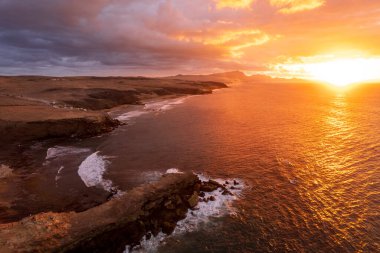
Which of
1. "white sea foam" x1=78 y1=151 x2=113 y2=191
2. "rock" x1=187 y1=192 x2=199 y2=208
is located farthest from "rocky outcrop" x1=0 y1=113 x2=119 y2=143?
"rock" x1=187 y1=192 x2=199 y2=208

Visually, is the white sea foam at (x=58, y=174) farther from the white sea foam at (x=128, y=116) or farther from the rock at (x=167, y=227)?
the white sea foam at (x=128, y=116)

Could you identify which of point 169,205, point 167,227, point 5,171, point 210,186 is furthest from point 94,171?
point 167,227

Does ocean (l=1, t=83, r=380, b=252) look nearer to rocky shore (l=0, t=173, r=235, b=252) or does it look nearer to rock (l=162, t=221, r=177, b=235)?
rock (l=162, t=221, r=177, b=235)

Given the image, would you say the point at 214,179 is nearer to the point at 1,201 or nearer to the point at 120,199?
the point at 120,199

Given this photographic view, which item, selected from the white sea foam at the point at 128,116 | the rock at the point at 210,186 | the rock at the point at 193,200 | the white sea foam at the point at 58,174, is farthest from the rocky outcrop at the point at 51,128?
the rock at the point at 193,200

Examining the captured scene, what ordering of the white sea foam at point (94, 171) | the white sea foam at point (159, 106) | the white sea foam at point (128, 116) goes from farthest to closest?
1. the white sea foam at point (159, 106)
2. the white sea foam at point (128, 116)
3. the white sea foam at point (94, 171)

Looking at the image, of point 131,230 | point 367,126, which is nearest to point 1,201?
point 131,230

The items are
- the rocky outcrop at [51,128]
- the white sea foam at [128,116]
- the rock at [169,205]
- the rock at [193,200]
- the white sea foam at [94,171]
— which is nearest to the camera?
the rock at [169,205]
